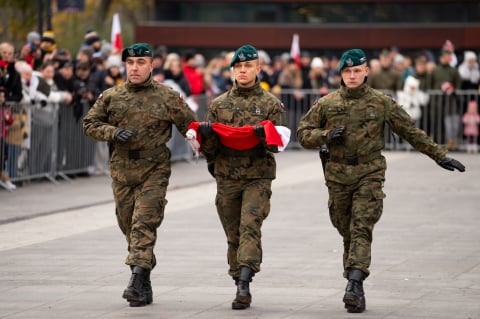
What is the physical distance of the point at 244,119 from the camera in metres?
9.78

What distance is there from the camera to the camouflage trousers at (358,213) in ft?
31.5

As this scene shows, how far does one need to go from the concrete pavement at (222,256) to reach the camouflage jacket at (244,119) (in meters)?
0.97

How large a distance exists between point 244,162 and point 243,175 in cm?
9

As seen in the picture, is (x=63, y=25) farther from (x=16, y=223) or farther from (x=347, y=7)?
(x=16, y=223)

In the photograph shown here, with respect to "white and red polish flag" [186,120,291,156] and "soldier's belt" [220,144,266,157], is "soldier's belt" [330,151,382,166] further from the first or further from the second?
"soldier's belt" [220,144,266,157]

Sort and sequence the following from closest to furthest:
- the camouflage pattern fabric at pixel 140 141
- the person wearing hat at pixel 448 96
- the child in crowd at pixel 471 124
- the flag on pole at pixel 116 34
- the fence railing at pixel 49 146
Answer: the camouflage pattern fabric at pixel 140 141, the fence railing at pixel 49 146, the flag on pole at pixel 116 34, the child in crowd at pixel 471 124, the person wearing hat at pixel 448 96

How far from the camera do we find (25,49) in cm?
2019

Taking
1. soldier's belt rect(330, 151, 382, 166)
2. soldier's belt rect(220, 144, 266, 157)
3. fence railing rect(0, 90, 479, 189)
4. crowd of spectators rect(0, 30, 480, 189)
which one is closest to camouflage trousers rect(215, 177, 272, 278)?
soldier's belt rect(220, 144, 266, 157)

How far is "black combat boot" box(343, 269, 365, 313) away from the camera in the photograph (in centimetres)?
932

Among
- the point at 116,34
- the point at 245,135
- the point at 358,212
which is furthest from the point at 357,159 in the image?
the point at 116,34

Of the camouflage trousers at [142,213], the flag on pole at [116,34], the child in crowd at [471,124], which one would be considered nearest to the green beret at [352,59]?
the camouflage trousers at [142,213]

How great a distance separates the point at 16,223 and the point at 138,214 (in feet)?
18.6

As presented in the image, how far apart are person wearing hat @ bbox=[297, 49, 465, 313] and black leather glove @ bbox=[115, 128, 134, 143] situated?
126 cm

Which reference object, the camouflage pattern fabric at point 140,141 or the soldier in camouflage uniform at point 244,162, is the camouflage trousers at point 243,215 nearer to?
the soldier in camouflage uniform at point 244,162
